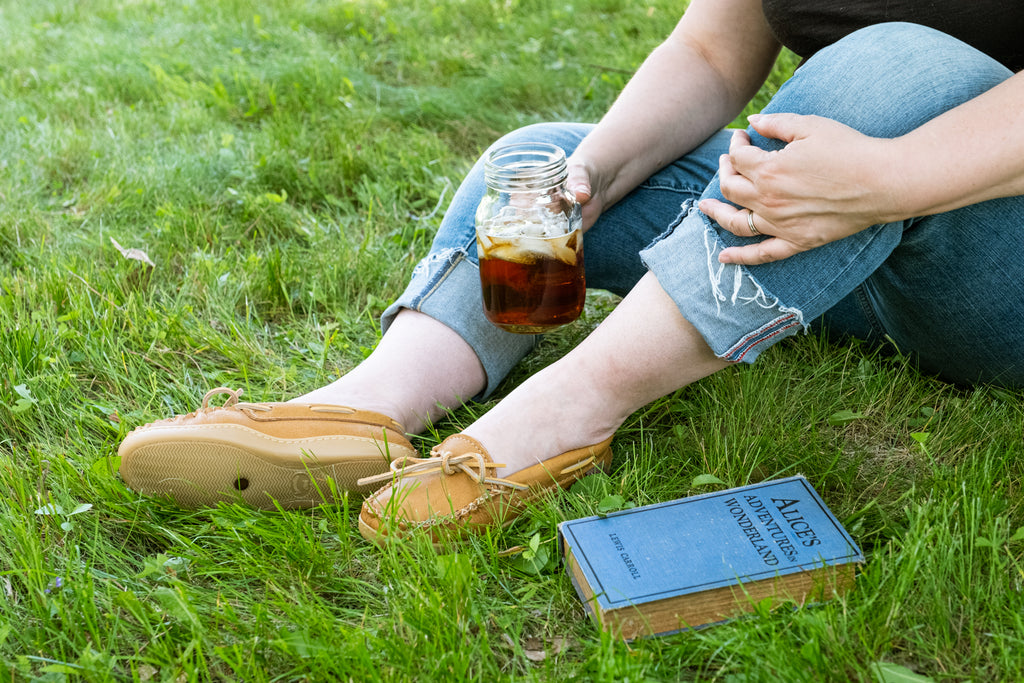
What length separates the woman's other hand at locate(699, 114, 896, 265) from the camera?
1209mm

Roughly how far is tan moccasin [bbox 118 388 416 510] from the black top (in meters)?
1.05

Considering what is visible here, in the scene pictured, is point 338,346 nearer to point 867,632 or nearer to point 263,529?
point 263,529

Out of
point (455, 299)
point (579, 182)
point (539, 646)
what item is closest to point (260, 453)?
point (455, 299)

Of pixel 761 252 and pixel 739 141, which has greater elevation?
pixel 739 141

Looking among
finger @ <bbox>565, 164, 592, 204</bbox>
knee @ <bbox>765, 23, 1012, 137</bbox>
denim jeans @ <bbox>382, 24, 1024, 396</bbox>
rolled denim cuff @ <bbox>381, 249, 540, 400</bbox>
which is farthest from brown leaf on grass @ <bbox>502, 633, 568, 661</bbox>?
knee @ <bbox>765, 23, 1012, 137</bbox>

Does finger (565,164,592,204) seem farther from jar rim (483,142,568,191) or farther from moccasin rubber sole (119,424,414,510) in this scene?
moccasin rubber sole (119,424,414,510)

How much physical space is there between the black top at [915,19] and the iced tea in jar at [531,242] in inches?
21.6

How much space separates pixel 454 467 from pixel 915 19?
1.10 meters

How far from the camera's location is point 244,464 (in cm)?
149

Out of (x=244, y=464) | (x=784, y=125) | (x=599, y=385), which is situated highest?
(x=784, y=125)

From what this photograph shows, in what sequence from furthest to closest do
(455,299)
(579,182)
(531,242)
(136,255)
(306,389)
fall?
(136,255) < (306,389) < (455,299) < (579,182) < (531,242)

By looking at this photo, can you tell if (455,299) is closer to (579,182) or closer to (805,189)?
(579,182)

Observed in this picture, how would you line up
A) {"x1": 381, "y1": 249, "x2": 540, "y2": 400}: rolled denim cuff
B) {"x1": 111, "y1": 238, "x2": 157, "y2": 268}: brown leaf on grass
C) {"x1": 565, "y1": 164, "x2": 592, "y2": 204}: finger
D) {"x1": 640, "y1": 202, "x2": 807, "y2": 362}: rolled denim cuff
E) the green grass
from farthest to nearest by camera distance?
{"x1": 111, "y1": 238, "x2": 157, "y2": 268}: brown leaf on grass, {"x1": 381, "y1": 249, "x2": 540, "y2": 400}: rolled denim cuff, {"x1": 565, "y1": 164, "x2": 592, "y2": 204}: finger, {"x1": 640, "y1": 202, "x2": 807, "y2": 362}: rolled denim cuff, the green grass

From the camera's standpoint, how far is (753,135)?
1405 millimetres
